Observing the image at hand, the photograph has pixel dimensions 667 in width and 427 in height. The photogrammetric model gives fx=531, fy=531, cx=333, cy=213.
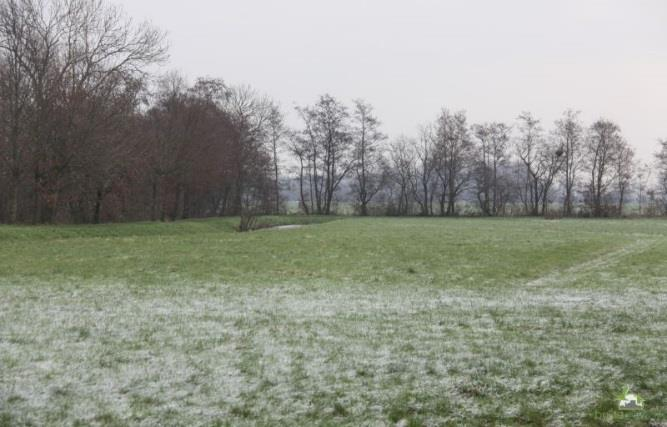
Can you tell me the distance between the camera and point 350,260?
17219 mm

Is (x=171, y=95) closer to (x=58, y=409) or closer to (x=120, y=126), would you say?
(x=120, y=126)

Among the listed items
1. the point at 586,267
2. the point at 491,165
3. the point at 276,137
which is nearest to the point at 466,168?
the point at 491,165

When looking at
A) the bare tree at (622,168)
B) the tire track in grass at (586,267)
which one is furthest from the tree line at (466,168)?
the tire track in grass at (586,267)

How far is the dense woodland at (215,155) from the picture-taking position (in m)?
28.0

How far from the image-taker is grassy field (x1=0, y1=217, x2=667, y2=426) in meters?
4.71

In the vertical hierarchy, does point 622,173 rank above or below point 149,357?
above

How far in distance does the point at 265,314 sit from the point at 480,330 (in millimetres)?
3471

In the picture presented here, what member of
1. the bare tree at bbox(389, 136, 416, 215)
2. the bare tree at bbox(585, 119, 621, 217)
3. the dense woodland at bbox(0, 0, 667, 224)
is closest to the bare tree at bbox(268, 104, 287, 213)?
the dense woodland at bbox(0, 0, 667, 224)

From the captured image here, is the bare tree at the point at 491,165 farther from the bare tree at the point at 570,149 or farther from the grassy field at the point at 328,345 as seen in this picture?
the grassy field at the point at 328,345

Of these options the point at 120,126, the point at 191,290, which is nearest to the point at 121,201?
the point at 120,126

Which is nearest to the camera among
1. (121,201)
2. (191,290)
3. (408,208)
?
(191,290)

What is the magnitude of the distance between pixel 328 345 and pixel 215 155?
39428 mm

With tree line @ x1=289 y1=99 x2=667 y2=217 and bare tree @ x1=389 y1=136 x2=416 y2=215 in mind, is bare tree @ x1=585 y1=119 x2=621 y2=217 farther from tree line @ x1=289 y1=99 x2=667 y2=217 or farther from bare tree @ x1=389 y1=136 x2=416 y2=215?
bare tree @ x1=389 y1=136 x2=416 y2=215

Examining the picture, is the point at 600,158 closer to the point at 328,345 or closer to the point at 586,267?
the point at 586,267
